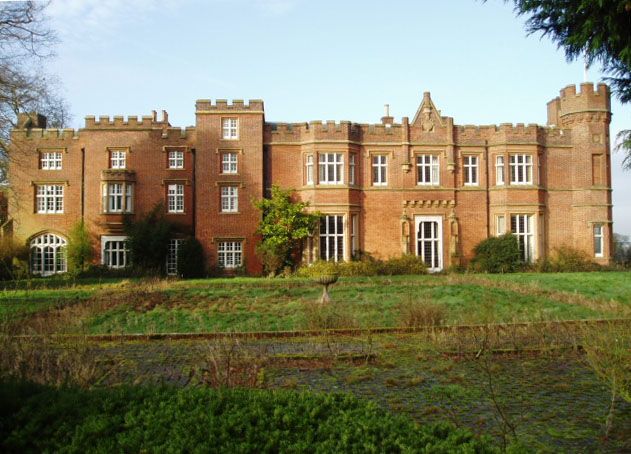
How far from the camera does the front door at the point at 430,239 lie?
28.3 meters

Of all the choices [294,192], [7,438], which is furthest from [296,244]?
[7,438]

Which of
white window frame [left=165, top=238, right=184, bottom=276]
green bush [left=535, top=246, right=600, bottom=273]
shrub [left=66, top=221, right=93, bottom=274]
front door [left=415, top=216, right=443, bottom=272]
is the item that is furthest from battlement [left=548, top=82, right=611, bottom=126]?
shrub [left=66, top=221, right=93, bottom=274]

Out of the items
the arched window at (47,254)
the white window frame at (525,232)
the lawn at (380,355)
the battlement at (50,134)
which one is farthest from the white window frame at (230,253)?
the white window frame at (525,232)

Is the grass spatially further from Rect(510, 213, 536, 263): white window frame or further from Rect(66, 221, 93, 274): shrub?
Rect(510, 213, 536, 263): white window frame

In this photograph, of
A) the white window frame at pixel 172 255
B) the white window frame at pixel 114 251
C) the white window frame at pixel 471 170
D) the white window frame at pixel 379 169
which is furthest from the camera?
the white window frame at pixel 471 170

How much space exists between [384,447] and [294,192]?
24520 millimetres

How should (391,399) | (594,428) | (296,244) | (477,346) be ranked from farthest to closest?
(296,244)
(477,346)
(391,399)
(594,428)

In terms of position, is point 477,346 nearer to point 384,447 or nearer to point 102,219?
point 384,447

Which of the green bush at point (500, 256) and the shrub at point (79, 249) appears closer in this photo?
the green bush at point (500, 256)

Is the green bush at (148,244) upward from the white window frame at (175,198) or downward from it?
downward

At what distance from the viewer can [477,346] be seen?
8492 millimetres

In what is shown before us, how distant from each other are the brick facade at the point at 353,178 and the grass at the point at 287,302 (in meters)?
7.38

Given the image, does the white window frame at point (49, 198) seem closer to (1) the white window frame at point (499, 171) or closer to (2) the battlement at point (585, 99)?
(1) the white window frame at point (499, 171)

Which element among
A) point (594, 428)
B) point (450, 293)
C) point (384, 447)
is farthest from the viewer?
point (450, 293)
